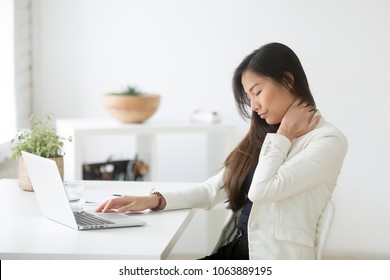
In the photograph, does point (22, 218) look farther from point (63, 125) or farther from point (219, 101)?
point (219, 101)

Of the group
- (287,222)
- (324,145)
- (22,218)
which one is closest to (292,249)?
(287,222)

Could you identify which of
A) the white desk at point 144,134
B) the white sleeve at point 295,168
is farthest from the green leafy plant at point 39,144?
the white desk at point 144,134

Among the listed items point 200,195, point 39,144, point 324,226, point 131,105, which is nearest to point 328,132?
point 324,226

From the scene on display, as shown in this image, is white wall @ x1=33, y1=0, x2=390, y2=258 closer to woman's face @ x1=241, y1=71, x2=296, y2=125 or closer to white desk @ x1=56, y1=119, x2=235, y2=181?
white desk @ x1=56, y1=119, x2=235, y2=181

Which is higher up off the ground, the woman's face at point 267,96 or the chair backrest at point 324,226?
the woman's face at point 267,96

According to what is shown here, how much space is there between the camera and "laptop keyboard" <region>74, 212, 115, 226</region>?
1.72 meters

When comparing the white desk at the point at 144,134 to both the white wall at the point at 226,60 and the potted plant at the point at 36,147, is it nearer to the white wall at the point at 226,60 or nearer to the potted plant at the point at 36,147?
the white wall at the point at 226,60

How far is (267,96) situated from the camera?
1874 millimetres

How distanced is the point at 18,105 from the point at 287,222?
205cm

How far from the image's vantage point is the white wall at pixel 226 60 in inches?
143

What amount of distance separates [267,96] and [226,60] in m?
1.81

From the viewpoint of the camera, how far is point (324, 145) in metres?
1.79

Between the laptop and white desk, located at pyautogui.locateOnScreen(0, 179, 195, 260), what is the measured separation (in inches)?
0.7

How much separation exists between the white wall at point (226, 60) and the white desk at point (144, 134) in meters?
0.18
